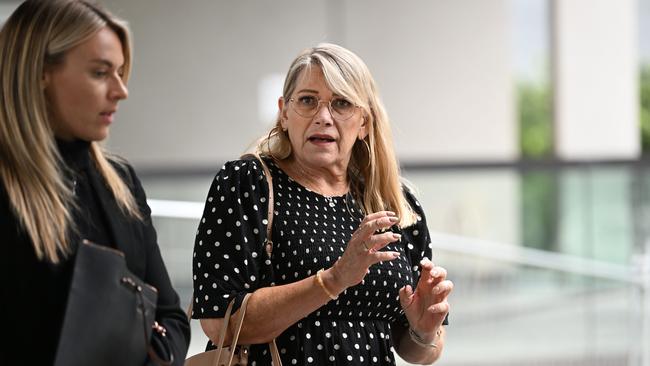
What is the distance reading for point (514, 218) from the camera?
31.5 feet

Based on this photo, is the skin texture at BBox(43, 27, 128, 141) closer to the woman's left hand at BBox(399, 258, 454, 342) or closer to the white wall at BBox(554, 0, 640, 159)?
the woman's left hand at BBox(399, 258, 454, 342)

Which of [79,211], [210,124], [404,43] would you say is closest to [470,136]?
[404,43]

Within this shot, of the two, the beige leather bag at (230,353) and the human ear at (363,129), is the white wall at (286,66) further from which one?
the beige leather bag at (230,353)

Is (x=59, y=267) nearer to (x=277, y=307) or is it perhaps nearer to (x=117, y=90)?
(x=117, y=90)

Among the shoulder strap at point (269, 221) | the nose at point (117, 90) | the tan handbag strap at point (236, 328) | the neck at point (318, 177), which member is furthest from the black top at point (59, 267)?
the neck at point (318, 177)

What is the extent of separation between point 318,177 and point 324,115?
0.18 meters

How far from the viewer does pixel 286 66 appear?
539 inches

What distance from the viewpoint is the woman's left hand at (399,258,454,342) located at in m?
2.79

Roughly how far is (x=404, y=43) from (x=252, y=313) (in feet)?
36.7

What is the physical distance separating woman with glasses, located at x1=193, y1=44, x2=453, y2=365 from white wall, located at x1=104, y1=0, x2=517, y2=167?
34.3 feet

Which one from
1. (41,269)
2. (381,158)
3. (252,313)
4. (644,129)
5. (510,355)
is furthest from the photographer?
(644,129)

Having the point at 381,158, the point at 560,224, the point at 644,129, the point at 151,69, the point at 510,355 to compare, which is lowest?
the point at 644,129

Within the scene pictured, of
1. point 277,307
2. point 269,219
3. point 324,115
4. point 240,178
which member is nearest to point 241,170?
point 240,178

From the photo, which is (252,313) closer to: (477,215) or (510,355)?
(510,355)
